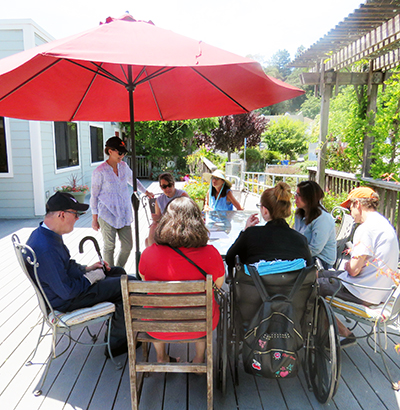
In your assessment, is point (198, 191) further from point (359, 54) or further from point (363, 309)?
point (363, 309)

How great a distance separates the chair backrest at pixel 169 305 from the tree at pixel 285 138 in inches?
1080

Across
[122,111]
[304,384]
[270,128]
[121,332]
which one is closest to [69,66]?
[122,111]

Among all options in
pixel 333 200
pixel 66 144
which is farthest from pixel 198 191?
pixel 66 144

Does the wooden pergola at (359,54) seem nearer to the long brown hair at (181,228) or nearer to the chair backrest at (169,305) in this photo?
the long brown hair at (181,228)

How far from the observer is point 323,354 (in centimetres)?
194

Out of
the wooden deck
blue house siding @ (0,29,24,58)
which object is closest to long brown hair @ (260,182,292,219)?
the wooden deck

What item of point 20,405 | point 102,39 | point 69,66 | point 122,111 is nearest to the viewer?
point 102,39

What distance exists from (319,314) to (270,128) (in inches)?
1090

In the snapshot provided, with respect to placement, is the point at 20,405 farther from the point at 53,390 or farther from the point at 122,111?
the point at 122,111

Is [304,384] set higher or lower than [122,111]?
lower

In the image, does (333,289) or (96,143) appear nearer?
(333,289)

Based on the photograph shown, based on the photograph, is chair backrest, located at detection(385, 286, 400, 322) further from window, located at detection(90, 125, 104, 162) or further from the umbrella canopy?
window, located at detection(90, 125, 104, 162)

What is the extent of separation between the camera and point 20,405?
191 centimetres

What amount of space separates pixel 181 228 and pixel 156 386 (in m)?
1.06
